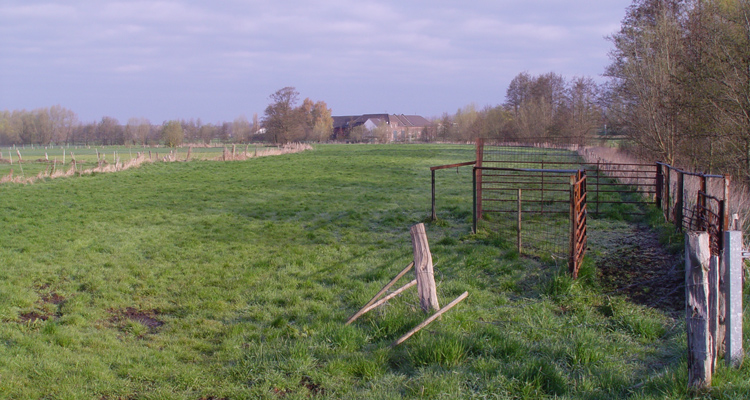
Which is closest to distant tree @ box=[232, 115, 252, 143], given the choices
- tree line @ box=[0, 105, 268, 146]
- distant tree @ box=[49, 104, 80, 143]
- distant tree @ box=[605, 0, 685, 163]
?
tree line @ box=[0, 105, 268, 146]

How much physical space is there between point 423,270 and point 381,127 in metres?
85.9

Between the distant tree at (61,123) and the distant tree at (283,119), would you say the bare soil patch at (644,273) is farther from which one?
the distant tree at (61,123)

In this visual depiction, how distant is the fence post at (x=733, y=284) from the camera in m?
3.51

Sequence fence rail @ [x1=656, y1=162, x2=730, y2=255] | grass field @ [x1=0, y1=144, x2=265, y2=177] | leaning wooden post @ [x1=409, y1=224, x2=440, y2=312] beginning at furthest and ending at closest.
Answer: grass field @ [x1=0, y1=144, x2=265, y2=177] → fence rail @ [x1=656, y1=162, x2=730, y2=255] → leaning wooden post @ [x1=409, y1=224, x2=440, y2=312]

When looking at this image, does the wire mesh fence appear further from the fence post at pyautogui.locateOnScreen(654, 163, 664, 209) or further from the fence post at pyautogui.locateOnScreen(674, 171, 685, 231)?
the fence post at pyautogui.locateOnScreen(654, 163, 664, 209)

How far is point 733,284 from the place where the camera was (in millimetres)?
3514

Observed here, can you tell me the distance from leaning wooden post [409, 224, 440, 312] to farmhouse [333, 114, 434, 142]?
83214 mm

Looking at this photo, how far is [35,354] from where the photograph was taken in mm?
4680

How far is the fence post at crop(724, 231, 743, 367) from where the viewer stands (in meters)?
3.51

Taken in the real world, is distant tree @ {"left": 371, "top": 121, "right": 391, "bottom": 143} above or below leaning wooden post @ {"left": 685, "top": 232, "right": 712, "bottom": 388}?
above

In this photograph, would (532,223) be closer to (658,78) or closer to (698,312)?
(698,312)

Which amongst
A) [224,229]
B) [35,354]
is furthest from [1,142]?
[35,354]

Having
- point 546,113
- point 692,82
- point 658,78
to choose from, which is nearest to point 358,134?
point 546,113

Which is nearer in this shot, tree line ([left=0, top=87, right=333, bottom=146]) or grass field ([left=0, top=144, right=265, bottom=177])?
grass field ([left=0, top=144, right=265, bottom=177])
